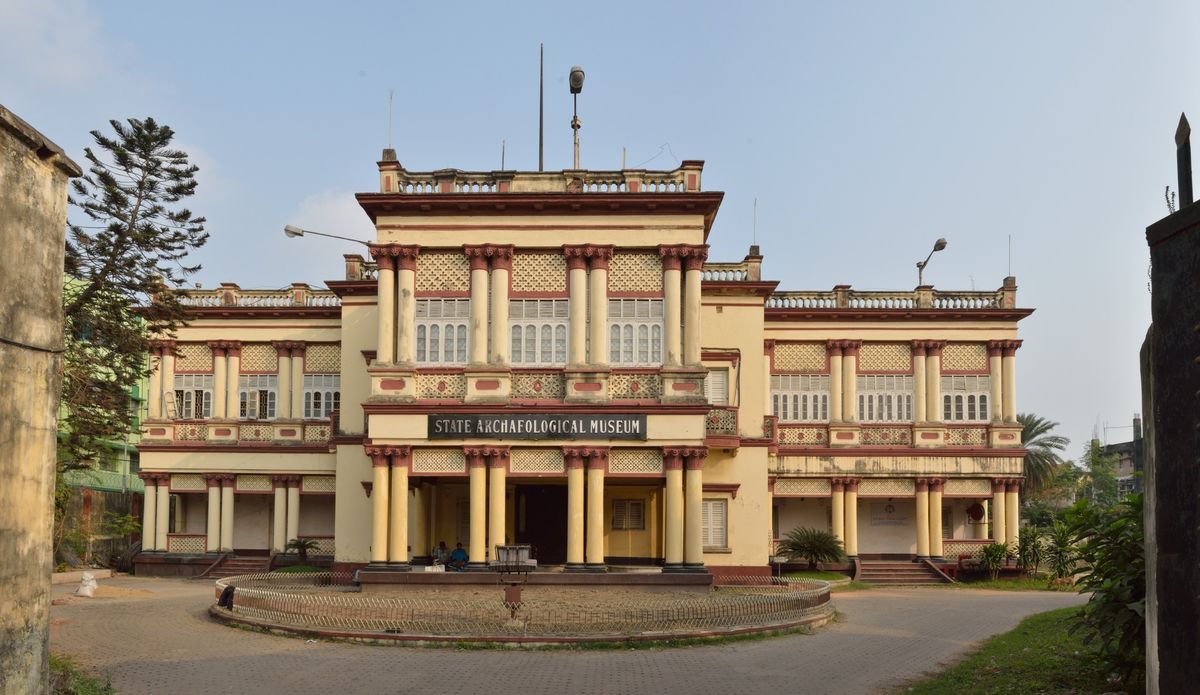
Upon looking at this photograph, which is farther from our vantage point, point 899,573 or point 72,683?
point 899,573

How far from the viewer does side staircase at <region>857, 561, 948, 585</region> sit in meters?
36.1

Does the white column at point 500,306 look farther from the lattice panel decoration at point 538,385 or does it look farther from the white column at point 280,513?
the white column at point 280,513

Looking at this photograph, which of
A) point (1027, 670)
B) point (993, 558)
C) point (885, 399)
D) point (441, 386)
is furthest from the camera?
point (885, 399)

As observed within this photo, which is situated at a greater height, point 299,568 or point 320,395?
point 320,395

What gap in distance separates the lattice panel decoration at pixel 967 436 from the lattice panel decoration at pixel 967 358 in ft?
6.86

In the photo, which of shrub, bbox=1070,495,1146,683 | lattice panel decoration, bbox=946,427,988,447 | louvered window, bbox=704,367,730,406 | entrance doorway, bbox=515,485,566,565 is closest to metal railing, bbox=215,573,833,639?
entrance doorway, bbox=515,485,566,565

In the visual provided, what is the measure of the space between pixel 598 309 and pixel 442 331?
3.96m

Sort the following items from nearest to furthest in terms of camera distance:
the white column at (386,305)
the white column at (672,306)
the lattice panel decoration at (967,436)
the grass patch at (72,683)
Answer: the grass patch at (72,683) → the white column at (672,306) → the white column at (386,305) → the lattice panel decoration at (967,436)

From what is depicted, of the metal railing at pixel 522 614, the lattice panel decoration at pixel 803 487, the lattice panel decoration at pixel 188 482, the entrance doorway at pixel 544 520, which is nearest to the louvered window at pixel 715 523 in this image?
the entrance doorway at pixel 544 520

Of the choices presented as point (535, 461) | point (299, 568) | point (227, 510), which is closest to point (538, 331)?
point (535, 461)

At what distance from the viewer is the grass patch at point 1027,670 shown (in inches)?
525

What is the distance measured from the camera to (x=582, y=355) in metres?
26.4

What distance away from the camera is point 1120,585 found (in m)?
11.5

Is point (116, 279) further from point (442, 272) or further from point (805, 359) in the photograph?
point (805, 359)
